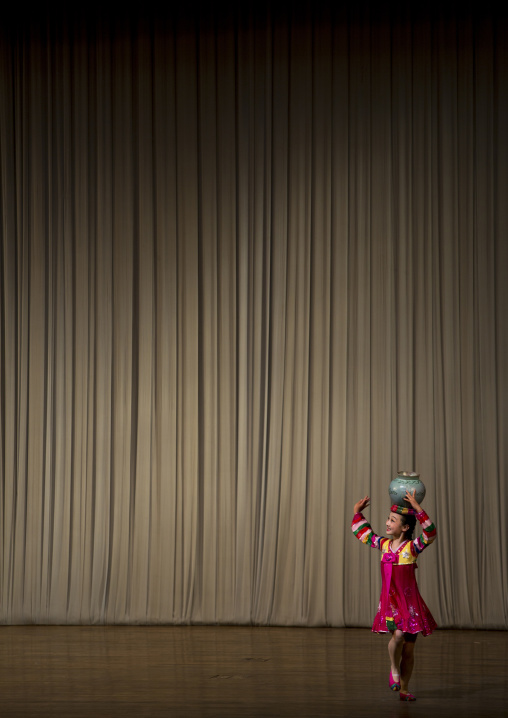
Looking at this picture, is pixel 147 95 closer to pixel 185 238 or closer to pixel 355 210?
pixel 185 238

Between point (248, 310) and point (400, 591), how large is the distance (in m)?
3.42

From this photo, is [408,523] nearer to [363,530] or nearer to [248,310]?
[363,530]

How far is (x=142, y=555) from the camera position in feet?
25.7

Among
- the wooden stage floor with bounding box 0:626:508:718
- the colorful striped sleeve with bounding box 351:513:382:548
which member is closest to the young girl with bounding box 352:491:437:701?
the colorful striped sleeve with bounding box 351:513:382:548

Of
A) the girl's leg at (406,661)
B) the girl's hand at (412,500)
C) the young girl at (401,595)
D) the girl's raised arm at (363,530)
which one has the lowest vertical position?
the girl's leg at (406,661)

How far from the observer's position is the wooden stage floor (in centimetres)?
485

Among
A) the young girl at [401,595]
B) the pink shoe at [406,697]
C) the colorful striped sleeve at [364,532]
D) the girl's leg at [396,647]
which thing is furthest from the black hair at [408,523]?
the pink shoe at [406,697]

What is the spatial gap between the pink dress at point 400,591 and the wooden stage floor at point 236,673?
38 centimetres

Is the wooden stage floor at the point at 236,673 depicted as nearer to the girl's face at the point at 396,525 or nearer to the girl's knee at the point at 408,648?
the girl's knee at the point at 408,648

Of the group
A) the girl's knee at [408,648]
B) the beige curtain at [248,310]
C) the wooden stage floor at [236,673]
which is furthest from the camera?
the beige curtain at [248,310]

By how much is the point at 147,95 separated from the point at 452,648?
4.88 metres

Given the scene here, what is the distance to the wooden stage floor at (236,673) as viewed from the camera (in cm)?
485

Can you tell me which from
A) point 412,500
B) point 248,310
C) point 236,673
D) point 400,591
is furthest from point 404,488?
point 248,310

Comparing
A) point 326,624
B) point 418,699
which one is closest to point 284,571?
point 326,624
